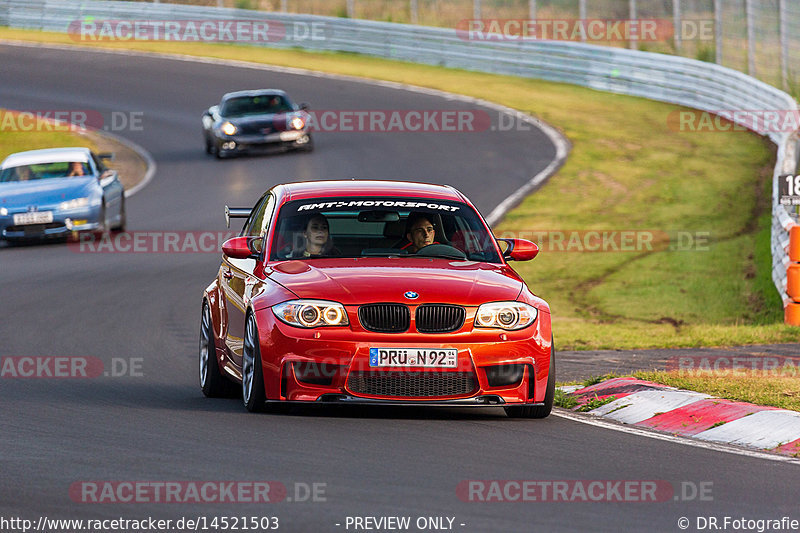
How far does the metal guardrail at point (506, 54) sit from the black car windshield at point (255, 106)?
10.5 metres

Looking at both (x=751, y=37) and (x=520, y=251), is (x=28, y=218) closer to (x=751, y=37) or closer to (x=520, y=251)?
(x=520, y=251)

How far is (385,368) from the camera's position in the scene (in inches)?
334

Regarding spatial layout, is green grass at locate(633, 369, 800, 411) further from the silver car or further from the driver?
the silver car

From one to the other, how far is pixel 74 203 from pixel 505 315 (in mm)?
14444

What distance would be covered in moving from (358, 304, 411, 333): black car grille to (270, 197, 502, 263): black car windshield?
110 cm

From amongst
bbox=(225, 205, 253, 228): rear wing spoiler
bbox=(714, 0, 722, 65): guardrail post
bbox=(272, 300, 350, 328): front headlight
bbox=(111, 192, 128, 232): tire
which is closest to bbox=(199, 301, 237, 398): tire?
bbox=(225, 205, 253, 228): rear wing spoiler

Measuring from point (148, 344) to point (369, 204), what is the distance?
4412mm

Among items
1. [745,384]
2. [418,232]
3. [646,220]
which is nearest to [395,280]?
[418,232]

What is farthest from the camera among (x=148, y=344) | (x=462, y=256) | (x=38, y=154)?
(x=38, y=154)

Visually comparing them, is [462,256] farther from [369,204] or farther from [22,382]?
[22,382]

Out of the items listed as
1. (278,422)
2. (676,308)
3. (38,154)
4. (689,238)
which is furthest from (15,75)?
(278,422)

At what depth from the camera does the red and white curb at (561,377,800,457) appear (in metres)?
8.34

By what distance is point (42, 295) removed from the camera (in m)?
16.8

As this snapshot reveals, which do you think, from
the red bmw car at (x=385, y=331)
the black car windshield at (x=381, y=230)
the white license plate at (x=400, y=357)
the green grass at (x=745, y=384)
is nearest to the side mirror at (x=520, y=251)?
the black car windshield at (x=381, y=230)
